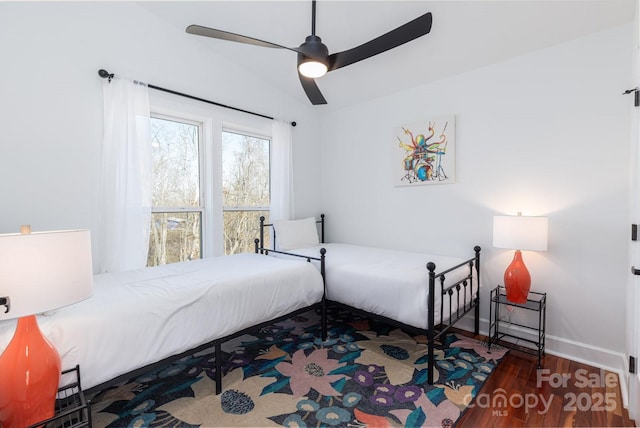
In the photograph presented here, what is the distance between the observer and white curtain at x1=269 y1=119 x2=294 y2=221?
3604 mm

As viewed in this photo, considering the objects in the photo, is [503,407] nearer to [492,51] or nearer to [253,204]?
[492,51]

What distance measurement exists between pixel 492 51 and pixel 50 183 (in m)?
3.60

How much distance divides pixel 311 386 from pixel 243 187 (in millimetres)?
2245

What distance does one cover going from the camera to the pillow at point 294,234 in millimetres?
3436

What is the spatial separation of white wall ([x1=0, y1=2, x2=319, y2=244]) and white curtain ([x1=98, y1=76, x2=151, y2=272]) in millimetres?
84

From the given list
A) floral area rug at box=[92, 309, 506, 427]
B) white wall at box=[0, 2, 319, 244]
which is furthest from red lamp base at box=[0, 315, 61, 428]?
white wall at box=[0, 2, 319, 244]

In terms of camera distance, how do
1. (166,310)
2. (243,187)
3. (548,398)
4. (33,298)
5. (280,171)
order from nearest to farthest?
1. (33,298)
2. (166,310)
3. (548,398)
4. (243,187)
5. (280,171)

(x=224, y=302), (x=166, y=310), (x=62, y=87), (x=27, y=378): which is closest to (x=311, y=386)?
(x=224, y=302)

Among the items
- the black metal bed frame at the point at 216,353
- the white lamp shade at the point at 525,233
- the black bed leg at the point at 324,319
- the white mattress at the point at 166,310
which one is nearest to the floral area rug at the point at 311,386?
the black bed leg at the point at 324,319

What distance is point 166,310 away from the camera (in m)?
1.70

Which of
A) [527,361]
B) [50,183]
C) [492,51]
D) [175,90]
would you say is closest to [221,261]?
[50,183]

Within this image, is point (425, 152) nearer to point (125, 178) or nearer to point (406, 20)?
point (406, 20)

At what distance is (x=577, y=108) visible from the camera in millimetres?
2293

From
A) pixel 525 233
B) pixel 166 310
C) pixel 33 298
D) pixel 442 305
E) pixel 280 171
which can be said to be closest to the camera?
pixel 33 298
